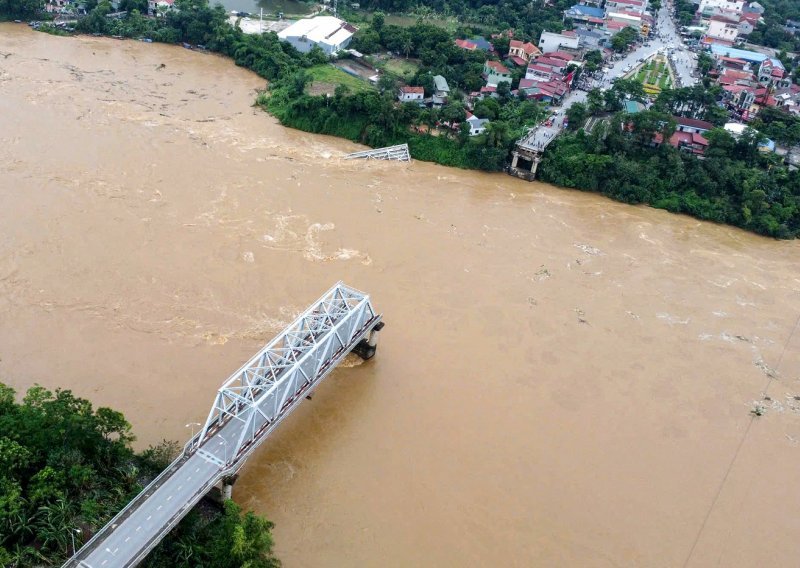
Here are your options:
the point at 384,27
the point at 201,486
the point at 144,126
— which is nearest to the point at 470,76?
the point at 384,27

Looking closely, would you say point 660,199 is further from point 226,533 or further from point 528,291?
point 226,533

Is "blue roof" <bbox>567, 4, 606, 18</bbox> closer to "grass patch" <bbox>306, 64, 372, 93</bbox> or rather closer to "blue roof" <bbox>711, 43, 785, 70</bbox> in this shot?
"blue roof" <bbox>711, 43, 785, 70</bbox>

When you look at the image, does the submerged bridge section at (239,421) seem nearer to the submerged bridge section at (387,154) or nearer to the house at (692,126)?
the submerged bridge section at (387,154)

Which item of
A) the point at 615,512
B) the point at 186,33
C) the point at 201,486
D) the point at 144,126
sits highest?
the point at 186,33

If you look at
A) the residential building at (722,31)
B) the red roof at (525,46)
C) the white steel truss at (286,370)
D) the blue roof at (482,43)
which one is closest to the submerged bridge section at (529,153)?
the red roof at (525,46)

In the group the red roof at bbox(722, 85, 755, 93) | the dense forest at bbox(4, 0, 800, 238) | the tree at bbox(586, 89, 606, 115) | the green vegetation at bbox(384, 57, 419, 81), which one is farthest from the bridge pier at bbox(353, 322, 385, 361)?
the red roof at bbox(722, 85, 755, 93)
